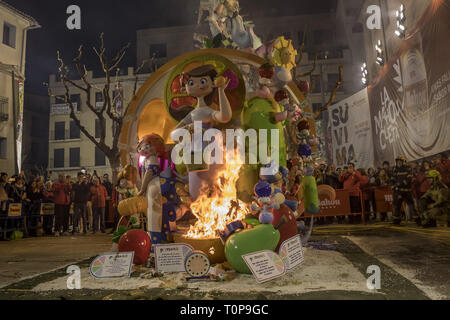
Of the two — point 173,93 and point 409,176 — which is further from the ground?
point 173,93

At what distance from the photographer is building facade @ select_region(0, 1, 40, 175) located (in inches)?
694

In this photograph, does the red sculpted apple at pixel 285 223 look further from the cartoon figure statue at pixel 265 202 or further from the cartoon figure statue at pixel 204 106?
the cartoon figure statue at pixel 204 106

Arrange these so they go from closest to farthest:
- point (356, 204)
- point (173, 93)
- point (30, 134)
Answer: point (173, 93) → point (356, 204) → point (30, 134)

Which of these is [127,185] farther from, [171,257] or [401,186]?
[401,186]

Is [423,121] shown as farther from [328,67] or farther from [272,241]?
[328,67]

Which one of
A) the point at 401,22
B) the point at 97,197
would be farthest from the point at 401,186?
the point at 97,197

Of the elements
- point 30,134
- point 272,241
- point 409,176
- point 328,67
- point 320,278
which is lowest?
point 320,278

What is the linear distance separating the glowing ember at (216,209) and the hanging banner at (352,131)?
12269 mm

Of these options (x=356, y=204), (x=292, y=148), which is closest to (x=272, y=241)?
(x=292, y=148)

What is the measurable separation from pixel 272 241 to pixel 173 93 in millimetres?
2560

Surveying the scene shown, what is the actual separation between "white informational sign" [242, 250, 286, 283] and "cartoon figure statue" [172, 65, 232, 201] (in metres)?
1.17

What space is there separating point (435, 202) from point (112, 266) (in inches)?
300

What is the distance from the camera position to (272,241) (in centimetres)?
354
